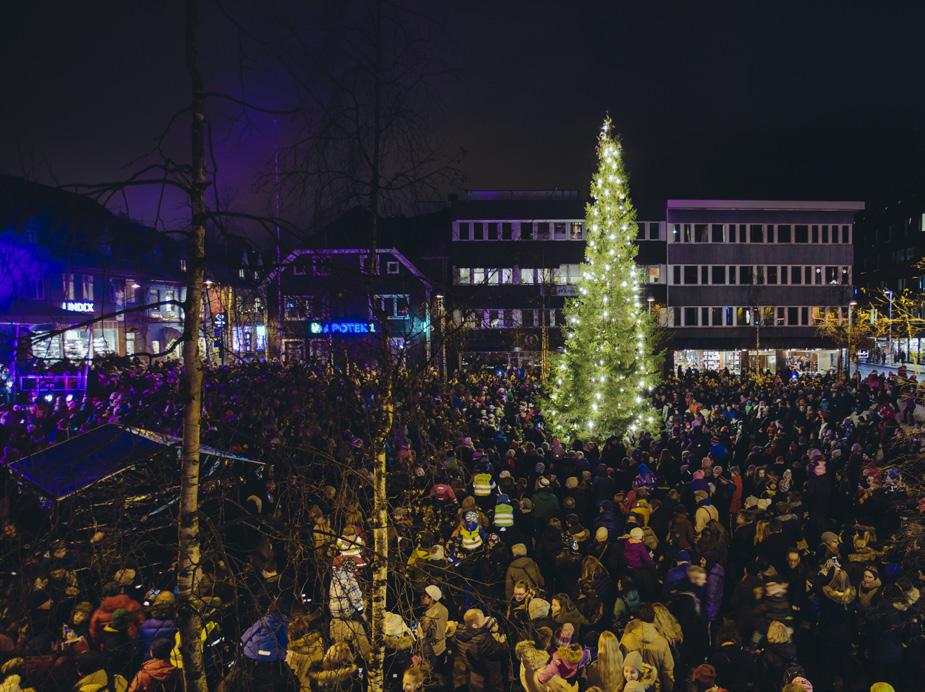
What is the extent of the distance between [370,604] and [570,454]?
8.66 metres

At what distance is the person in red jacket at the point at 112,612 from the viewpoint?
Answer: 229 inches

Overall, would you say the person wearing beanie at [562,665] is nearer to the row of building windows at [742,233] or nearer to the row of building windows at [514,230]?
the row of building windows at [514,230]

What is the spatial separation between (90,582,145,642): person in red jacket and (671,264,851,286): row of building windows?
44105mm

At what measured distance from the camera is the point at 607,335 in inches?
750

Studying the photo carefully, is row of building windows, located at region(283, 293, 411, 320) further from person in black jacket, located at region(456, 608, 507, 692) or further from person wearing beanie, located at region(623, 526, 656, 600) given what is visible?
person wearing beanie, located at region(623, 526, 656, 600)

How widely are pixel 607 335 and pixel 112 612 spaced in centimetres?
1529

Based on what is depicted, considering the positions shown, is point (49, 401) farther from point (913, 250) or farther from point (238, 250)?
point (913, 250)

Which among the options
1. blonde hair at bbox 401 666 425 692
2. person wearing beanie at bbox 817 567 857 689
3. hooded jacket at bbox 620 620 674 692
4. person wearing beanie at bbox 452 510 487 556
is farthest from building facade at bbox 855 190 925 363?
blonde hair at bbox 401 666 425 692

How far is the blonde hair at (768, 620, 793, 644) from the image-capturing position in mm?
6273

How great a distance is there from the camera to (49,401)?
1784cm

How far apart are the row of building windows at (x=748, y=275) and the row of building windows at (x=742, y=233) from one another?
1862 mm

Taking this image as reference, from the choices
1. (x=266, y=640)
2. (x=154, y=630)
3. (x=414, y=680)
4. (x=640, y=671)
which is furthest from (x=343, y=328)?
(x=640, y=671)

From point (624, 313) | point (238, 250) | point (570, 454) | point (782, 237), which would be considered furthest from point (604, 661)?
point (782, 237)

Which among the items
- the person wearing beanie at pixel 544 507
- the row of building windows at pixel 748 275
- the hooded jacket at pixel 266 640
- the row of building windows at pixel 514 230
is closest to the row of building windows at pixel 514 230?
the row of building windows at pixel 514 230
